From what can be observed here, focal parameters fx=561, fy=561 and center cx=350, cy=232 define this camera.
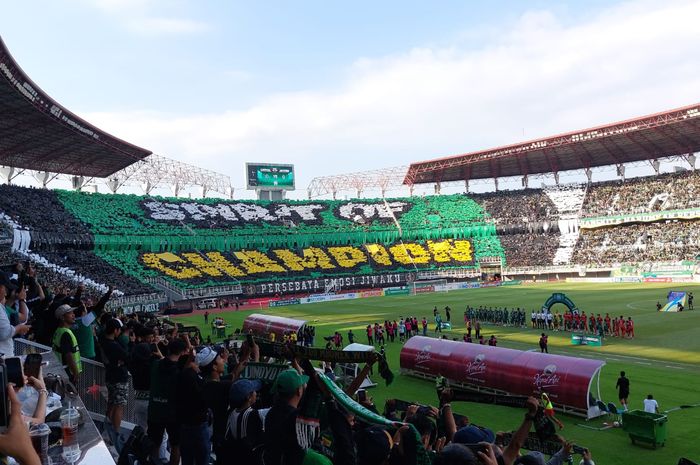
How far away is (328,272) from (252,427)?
69.6 meters

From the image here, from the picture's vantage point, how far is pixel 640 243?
71.7 metres

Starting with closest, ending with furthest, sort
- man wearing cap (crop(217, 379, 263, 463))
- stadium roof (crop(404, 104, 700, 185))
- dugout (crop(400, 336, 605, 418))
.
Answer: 1. man wearing cap (crop(217, 379, 263, 463))
2. dugout (crop(400, 336, 605, 418))
3. stadium roof (crop(404, 104, 700, 185))

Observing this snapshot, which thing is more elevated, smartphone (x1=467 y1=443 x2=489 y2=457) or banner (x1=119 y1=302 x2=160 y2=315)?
smartphone (x1=467 y1=443 x2=489 y2=457)

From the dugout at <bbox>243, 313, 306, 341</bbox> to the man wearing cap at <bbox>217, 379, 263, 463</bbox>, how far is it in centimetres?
2496

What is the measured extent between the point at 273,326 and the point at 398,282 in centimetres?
4441

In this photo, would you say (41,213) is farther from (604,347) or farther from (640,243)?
(640,243)

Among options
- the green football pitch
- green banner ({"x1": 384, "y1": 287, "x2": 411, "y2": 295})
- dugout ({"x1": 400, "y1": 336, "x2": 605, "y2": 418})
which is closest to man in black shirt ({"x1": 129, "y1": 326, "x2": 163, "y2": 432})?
the green football pitch

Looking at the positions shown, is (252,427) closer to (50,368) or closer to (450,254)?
(50,368)

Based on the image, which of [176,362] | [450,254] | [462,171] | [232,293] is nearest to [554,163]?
[462,171]

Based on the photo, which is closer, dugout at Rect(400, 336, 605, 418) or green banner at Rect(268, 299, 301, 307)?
dugout at Rect(400, 336, 605, 418)

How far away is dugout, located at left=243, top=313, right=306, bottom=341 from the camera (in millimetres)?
31438

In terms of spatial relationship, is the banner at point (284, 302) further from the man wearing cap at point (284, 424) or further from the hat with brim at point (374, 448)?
the hat with brim at point (374, 448)

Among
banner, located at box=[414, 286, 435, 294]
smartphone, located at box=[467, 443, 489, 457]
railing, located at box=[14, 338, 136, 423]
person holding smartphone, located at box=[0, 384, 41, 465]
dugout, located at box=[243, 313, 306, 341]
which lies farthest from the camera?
banner, located at box=[414, 286, 435, 294]

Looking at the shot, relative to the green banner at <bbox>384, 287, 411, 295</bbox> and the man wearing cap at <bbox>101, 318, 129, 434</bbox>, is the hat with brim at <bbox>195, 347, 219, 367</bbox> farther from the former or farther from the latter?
the green banner at <bbox>384, 287, 411, 295</bbox>
